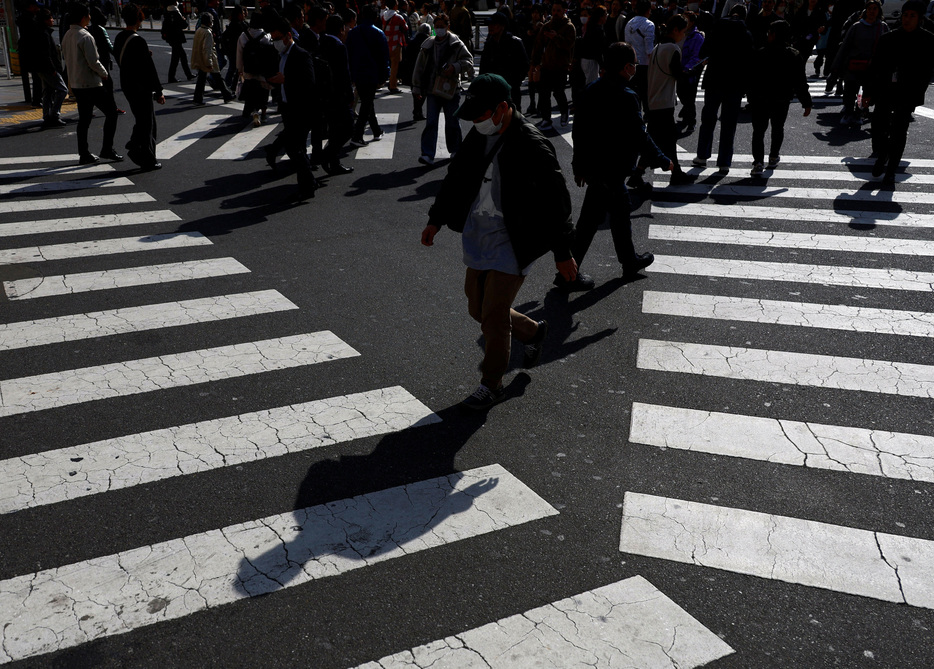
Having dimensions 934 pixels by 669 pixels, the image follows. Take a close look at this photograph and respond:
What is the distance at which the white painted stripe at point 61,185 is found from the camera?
413 inches

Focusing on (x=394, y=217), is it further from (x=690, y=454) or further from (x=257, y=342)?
(x=690, y=454)

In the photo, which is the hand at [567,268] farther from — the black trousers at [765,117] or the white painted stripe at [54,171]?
the white painted stripe at [54,171]

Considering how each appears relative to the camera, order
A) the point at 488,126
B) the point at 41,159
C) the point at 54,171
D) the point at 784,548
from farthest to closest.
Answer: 1. the point at 41,159
2. the point at 54,171
3. the point at 488,126
4. the point at 784,548

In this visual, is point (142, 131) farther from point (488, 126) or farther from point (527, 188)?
point (527, 188)

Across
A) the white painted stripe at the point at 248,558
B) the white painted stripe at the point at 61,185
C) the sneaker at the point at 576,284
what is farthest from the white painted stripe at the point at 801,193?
the white painted stripe at the point at 248,558

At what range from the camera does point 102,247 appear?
8.31 meters

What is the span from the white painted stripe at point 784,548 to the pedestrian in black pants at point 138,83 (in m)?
9.51

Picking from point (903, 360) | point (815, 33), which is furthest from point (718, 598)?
point (815, 33)

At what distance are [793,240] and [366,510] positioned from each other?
6.35 meters

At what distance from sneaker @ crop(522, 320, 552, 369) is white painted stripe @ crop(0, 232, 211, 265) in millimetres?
4216

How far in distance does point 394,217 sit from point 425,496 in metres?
5.77

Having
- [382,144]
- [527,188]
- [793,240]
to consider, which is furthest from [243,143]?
[527,188]

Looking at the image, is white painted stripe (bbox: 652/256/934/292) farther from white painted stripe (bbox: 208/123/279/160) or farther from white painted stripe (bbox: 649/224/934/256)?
white painted stripe (bbox: 208/123/279/160)

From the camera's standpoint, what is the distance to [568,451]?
15.4ft
